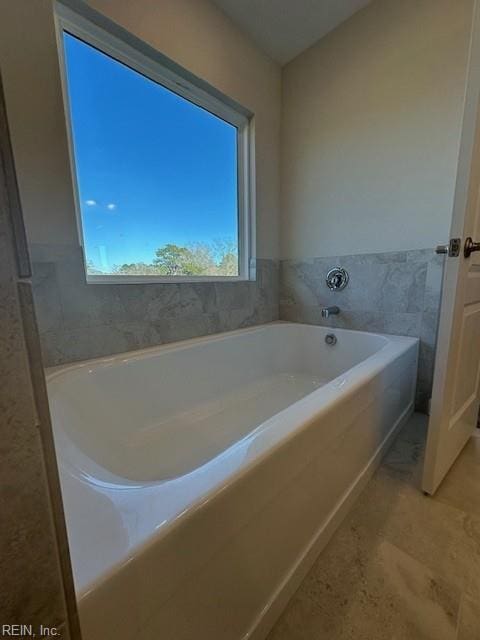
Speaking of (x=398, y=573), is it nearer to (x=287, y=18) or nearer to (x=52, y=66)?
(x=52, y=66)

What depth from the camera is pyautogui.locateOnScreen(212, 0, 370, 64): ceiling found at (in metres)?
1.58

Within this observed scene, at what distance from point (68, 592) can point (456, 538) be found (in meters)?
1.20

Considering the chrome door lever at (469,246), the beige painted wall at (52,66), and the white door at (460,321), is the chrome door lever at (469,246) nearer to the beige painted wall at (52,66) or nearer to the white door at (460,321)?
the white door at (460,321)

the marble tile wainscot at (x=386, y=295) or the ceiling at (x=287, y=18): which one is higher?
the ceiling at (x=287, y=18)

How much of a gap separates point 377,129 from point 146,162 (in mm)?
1383

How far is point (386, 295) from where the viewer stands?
177 centimetres

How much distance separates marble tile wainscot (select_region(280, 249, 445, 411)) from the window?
0.67 metres

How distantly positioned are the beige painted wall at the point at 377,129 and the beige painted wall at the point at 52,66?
1.96ft

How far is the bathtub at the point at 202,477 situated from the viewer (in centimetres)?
42

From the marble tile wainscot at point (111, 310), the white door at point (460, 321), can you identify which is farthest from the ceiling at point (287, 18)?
the marble tile wainscot at point (111, 310)

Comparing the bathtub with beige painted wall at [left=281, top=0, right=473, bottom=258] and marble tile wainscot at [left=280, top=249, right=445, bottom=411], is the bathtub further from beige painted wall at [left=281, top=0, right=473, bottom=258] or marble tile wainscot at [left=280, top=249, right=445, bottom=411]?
beige painted wall at [left=281, top=0, right=473, bottom=258]

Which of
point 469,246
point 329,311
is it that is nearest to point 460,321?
point 469,246

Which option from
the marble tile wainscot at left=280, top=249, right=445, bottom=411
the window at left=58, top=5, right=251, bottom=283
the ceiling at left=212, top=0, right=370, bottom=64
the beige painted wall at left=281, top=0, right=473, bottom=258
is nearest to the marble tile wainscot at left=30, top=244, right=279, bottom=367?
the window at left=58, top=5, right=251, bottom=283

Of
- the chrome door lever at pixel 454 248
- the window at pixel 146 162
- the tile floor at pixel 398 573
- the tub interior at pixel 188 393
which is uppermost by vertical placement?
the window at pixel 146 162
